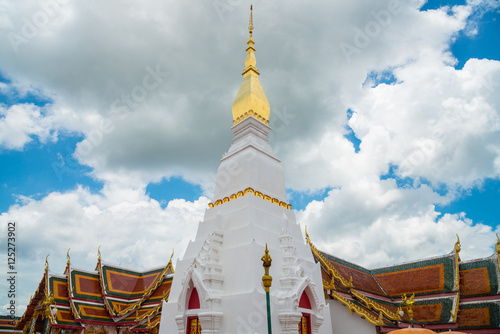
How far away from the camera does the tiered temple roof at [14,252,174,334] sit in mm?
16188

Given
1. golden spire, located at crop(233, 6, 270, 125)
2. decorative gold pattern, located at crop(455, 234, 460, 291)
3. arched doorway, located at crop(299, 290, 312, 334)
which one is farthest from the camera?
decorative gold pattern, located at crop(455, 234, 460, 291)

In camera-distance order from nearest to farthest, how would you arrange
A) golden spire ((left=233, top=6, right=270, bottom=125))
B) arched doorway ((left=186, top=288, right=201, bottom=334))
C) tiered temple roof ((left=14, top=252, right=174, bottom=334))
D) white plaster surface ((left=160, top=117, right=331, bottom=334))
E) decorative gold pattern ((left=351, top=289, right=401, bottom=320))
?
white plaster surface ((left=160, top=117, right=331, bottom=334)) → arched doorway ((left=186, top=288, right=201, bottom=334)) → decorative gold pattern ((left=351, top=289, right=401, bottom=320)) → golden spire ((left=233, top=6, right=270, bottom=125)) → tiered temple roof ((left=14, top=252, right=174, bottom=334))

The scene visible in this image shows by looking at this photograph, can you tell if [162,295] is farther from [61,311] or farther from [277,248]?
[277,248]

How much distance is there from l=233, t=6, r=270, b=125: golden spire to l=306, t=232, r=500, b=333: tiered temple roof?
21.0 feet

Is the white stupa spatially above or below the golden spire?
below

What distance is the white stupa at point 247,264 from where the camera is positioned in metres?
8.73

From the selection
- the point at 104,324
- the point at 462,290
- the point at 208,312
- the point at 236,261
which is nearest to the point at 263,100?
the point at 236,261

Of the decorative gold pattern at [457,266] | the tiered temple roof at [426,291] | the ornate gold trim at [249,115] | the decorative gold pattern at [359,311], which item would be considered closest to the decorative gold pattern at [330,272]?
the tiered temple roof at [426,291]

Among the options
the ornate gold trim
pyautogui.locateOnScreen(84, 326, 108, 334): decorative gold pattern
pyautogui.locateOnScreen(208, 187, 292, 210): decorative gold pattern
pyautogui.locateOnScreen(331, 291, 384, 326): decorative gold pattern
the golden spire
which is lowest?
pyautogui.locateOnScreen(84, 326, 108, 334): decorative gold pattern

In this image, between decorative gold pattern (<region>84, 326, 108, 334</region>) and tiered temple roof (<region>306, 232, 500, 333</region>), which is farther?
decorative gold pattern (<region>84, 326, 108, 334</region>)

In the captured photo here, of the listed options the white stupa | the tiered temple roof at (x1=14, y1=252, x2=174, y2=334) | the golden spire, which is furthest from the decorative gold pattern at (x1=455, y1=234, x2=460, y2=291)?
the tiered temple roof at (x1=14, y1=252, x2=174, y2=334)

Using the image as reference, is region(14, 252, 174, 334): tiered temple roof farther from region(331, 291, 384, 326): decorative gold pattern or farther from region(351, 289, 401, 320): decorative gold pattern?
region(351, 289, 401, 320): decorative gold pattern

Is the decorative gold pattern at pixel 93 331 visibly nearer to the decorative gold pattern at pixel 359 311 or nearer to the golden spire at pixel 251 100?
the decorative gold pattern at pixel 359 311

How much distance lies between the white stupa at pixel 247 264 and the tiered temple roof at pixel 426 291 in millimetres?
2759
